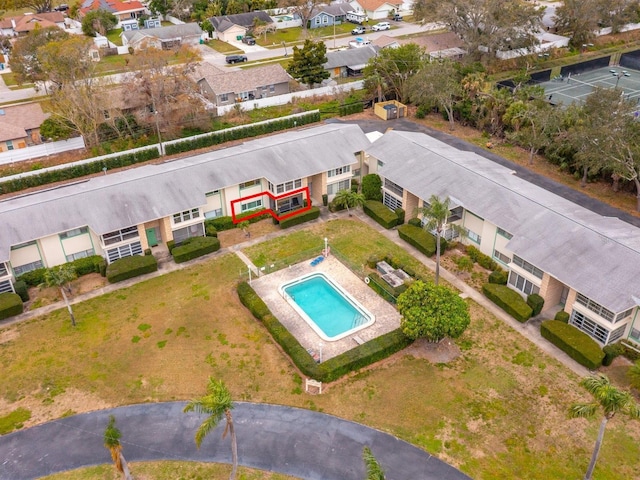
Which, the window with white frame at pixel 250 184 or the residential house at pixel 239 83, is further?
the residential house at pixel 239 83

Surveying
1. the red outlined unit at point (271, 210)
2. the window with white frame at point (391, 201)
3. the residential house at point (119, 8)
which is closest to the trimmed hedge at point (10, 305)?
the red outlined unit at point (271, 210)

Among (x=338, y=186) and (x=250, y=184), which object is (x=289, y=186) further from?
(x=338, y=186)

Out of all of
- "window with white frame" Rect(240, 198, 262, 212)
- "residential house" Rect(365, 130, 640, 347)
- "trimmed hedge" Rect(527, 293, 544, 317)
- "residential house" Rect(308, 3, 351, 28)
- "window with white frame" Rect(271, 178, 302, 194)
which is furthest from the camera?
"residential house" Rect(308, 3, 351, 28)

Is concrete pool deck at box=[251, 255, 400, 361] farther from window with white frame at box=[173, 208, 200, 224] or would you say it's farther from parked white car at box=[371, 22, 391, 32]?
parked white car at box=[371, 22, 391, 32]

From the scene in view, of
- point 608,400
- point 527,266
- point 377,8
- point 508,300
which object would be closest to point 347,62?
point 377,8

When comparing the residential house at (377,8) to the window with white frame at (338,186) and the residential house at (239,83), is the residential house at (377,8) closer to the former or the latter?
the residential house at (239,83)

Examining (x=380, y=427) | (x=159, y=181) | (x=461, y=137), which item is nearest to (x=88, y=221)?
(x=159, y=181)

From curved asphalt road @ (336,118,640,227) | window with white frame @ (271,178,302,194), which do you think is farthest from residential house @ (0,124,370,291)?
curved asphalt road @ (336,118,640,227)

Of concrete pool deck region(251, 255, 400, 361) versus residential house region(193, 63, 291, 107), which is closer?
concrete pool deck region(251, 255, 400, 361)
